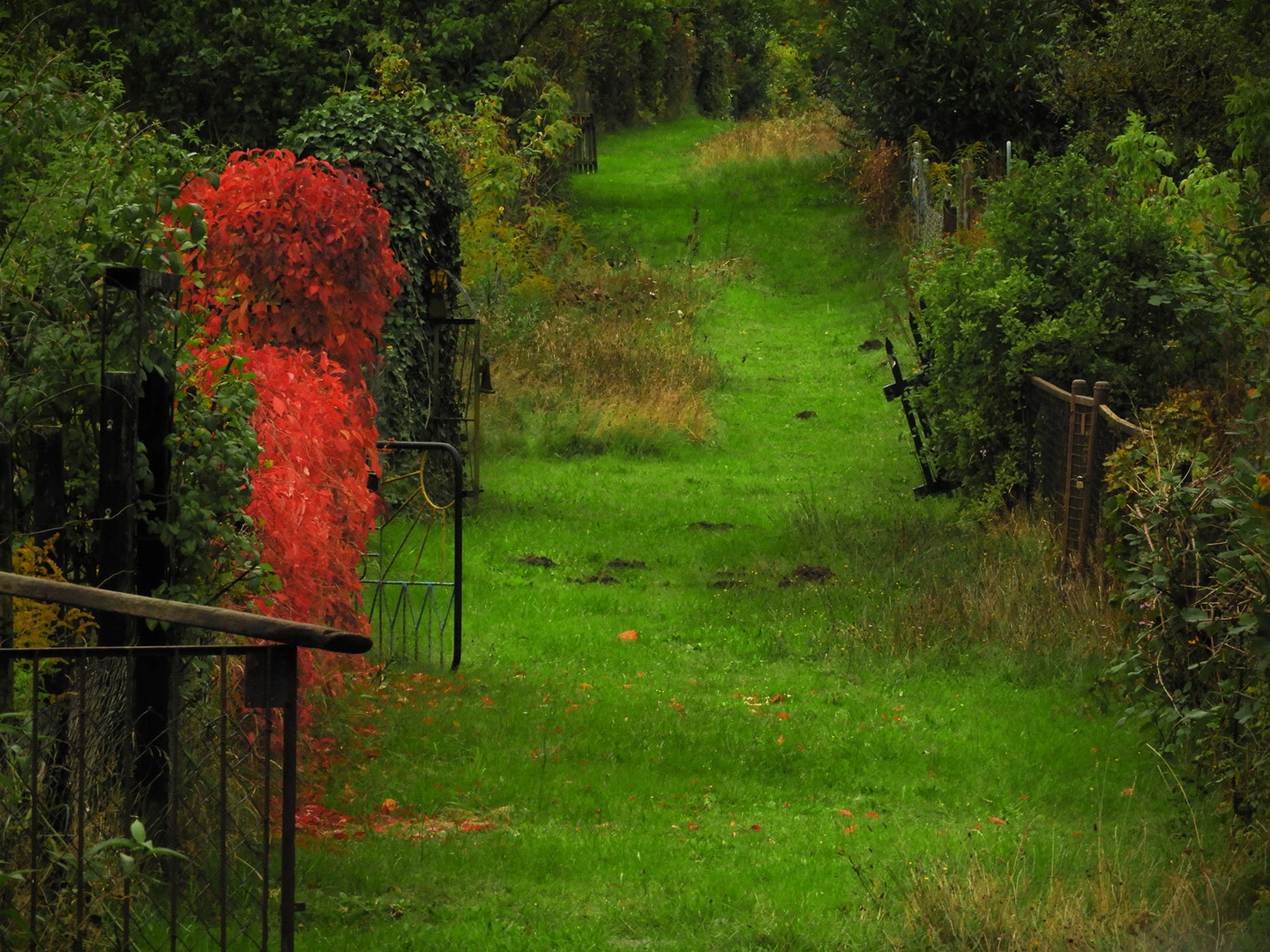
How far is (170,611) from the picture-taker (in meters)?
4.14

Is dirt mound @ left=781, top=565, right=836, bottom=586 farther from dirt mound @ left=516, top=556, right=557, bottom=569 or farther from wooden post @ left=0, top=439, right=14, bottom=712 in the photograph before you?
wooden post @ left=0, top=439, right=14, bottom=712

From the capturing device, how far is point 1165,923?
212 inches

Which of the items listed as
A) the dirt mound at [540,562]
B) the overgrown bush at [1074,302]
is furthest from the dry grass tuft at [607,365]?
the overgrown bush at [1074,302]

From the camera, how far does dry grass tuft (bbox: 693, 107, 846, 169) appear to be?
36.5 m

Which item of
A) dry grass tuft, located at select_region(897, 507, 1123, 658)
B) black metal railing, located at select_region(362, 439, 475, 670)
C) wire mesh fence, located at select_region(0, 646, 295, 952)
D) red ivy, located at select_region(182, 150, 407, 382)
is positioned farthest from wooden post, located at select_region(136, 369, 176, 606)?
dry grass tuft, located at select_region(897, 507, 1123, 658)

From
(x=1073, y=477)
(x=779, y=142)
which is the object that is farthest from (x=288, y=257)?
(x=779, y=142)

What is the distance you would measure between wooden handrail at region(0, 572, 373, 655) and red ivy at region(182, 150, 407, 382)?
5.73 m

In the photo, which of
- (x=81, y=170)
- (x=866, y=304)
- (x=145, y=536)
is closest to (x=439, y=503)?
(x=81, y=170)

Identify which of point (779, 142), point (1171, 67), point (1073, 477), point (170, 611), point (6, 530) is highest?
point (1171, 67)

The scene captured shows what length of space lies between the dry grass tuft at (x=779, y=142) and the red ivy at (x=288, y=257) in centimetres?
2657

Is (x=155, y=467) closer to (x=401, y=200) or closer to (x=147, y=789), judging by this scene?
(x=147, y=789)

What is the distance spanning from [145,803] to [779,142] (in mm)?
33446

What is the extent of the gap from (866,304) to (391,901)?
22194 millimetres

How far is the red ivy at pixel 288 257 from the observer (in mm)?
9883
